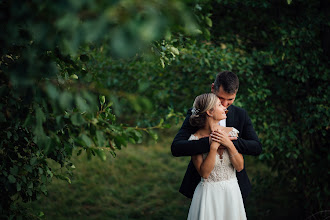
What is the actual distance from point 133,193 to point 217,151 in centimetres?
468

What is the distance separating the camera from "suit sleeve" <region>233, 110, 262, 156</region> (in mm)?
2797

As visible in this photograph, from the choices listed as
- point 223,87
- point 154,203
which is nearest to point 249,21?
point 223,87

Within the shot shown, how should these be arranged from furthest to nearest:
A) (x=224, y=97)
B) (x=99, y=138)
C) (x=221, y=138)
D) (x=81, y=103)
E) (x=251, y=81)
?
(x=251, y=81) < (x=224, y=97) < (x=221, y=138) < (x=99, y=138) < (x=81, y=103)

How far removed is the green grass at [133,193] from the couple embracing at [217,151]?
9.93 feet

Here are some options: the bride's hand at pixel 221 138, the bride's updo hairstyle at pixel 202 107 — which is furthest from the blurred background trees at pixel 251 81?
the bride's hand at pixel 221 138

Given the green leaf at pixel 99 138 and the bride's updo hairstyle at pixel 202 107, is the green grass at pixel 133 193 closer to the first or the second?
the bride's updo hairstyle at pixel 202 107

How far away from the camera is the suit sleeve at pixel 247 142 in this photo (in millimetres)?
2797

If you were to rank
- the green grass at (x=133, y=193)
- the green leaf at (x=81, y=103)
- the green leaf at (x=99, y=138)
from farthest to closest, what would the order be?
1. the green grass at (x=133, y=193)
2. the green leaf at (x=99, y=138)
3. the green leaf at (x=81, y=103)

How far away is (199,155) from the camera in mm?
2779

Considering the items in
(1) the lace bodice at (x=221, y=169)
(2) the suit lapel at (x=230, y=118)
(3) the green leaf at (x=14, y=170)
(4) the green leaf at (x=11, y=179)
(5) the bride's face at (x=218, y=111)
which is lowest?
(4) the green leaf at (x=11, y=179)

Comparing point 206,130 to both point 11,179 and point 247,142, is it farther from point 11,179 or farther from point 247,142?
point 11,179

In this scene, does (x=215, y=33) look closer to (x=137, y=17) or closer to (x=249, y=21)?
(x=249, y=21)

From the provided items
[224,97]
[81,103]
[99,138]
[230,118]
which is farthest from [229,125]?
[81,103]

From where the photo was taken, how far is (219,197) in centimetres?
288
